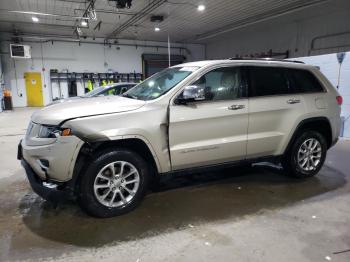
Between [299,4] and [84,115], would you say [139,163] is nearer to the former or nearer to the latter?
[84,115]

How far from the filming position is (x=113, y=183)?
2773 mm

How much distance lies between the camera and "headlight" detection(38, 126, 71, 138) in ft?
8.25

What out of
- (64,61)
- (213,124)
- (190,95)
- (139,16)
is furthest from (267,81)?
(64,61)

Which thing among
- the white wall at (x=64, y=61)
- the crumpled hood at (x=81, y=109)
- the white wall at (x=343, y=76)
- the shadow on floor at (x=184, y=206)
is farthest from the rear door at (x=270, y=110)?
the white wall at (x=64, y=61)

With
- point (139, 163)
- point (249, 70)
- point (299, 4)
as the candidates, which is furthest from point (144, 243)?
point (299, 4)

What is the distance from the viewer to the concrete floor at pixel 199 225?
226 centimetres

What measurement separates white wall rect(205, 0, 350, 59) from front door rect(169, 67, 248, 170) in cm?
1027

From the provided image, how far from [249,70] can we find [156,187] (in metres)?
1.94

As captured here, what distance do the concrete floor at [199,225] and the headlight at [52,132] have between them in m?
0.90

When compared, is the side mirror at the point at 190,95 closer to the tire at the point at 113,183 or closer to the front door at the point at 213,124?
the front door at the point at 213,124

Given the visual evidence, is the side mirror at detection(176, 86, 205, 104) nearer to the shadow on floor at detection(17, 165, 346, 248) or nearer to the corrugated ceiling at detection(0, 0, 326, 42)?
the shadow on floor at detection(17, 165, 346, 248)

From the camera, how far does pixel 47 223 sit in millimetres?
2754

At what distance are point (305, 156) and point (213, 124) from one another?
1.68 meters

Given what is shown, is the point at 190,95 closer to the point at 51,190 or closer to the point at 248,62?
the point at 248,62
